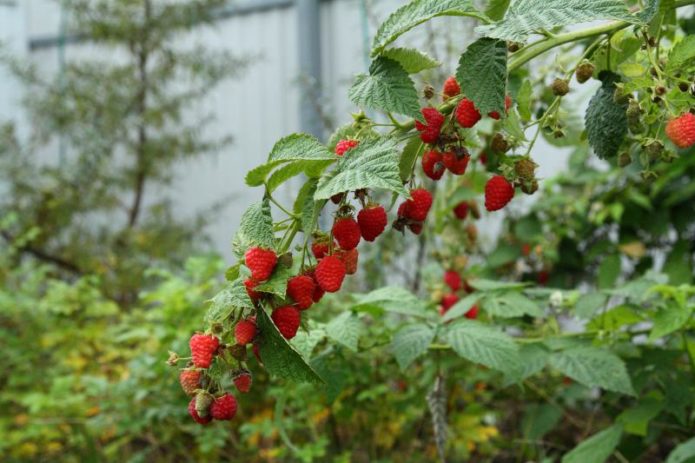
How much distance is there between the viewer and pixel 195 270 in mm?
1639

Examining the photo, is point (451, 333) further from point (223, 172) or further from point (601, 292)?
point (223, 172)

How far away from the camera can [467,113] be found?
61cm

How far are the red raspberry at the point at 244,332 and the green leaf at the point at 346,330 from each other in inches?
15.2

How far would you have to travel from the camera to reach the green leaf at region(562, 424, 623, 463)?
3.59 feet

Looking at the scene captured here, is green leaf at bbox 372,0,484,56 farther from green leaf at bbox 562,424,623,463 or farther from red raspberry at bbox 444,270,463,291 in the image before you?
red raspberry at bbox 444,270,463,291

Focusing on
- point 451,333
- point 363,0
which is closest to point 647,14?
point 451,333

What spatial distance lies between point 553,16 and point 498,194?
0.18m

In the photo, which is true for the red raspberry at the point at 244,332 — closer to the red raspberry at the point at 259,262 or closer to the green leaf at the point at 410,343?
the red raspberry at the point at 259,262

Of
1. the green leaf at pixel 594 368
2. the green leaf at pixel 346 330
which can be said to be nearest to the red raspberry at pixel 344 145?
the green leaf at pixel 346 330

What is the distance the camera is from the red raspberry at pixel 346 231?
597mm

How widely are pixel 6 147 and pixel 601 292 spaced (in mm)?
2925

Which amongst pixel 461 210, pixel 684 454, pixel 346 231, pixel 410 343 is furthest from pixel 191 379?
pixel 461 210

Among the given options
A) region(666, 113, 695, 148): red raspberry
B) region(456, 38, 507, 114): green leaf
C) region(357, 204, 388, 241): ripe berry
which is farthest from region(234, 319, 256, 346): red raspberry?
region(666, 113, 695, 148): red raspberry

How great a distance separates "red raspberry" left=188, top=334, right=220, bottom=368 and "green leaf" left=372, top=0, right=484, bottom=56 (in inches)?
10.1
